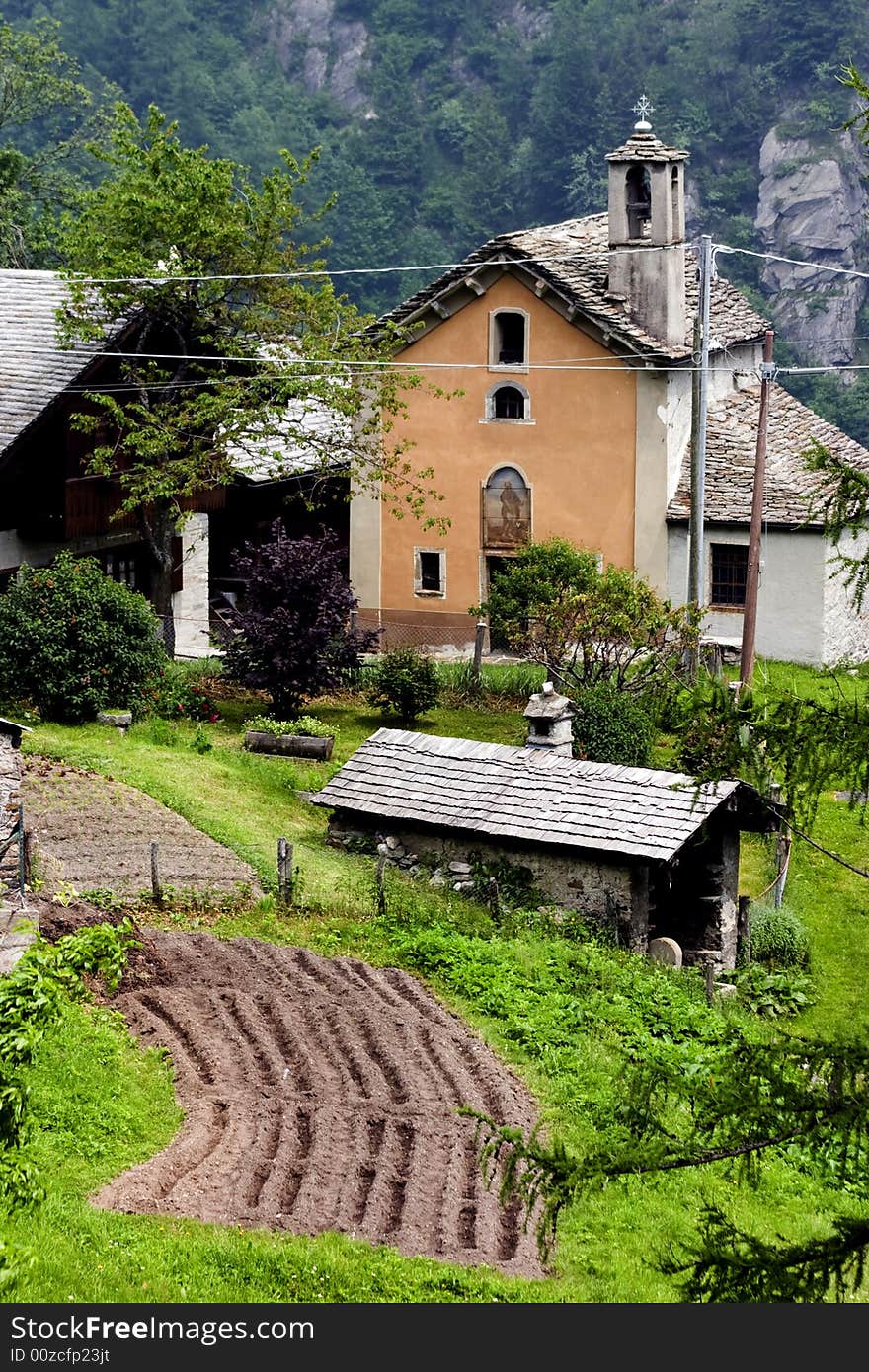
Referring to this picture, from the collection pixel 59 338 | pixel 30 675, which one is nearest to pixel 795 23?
pixel 59 338

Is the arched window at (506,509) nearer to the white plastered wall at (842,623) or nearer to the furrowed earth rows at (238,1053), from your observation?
the white plastered wall at (842,623)

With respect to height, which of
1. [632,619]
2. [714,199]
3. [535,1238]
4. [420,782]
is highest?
[714,199]

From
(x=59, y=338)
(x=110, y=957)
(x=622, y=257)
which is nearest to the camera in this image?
(x=110, y=957)

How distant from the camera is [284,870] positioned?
19047 mm

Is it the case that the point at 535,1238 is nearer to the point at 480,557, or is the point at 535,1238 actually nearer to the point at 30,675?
the point at 30,675

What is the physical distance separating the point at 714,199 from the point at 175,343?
56.6 meters

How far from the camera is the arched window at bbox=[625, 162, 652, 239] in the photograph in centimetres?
3216

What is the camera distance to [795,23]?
3351 inches

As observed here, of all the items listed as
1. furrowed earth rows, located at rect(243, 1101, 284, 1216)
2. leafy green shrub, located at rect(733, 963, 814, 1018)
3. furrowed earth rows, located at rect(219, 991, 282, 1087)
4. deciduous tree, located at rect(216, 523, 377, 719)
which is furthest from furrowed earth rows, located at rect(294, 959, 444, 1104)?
deciduous tree, located at rect(216, 523, 377, 719)

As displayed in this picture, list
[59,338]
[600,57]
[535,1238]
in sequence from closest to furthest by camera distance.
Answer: [535,1238]
[59,338]
[600,57]

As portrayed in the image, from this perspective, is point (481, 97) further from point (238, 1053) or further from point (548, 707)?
point (238, 1053)

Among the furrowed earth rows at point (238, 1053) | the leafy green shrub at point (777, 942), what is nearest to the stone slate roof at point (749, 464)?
the leafy green shrub at point (777, 942)

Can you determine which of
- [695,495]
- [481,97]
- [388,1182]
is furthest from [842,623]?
[481,97]

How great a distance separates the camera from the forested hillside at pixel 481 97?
269 ft
